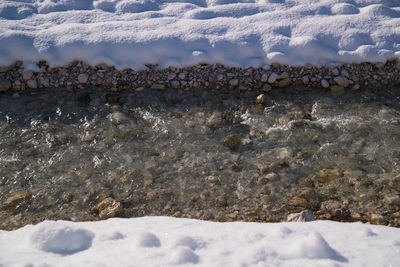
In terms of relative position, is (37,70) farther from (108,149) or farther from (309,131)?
(309,131)

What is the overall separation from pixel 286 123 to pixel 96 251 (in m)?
2.63

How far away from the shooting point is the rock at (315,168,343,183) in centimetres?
347

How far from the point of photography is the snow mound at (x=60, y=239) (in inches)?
94.3

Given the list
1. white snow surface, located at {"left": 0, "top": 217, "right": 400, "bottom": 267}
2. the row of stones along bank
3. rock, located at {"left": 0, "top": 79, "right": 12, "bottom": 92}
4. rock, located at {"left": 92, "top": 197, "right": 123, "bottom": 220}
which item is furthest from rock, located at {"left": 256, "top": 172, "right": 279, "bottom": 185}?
rock, located at {"left": 0, "top": 79, "right": 12, "bottom": 92}

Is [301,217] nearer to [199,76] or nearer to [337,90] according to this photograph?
[337,90]

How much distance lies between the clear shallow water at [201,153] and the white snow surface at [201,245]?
22.7 inches

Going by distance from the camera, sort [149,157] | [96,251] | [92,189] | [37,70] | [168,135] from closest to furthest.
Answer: [96,251] < [92,189] < [149,157] < [168,135] < [37,70]

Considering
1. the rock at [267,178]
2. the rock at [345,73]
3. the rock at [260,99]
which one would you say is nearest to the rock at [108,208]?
the rock at [267,178]

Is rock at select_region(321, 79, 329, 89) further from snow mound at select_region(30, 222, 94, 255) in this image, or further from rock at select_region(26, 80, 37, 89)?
rock at select_region(26, 80, 37, 89)

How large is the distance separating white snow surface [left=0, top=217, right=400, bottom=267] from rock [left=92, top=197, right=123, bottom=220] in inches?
20.5

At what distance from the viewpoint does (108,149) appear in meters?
3.95

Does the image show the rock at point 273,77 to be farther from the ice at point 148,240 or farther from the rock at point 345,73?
the ice at point 148,240

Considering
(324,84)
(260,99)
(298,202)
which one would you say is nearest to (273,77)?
(260,99)

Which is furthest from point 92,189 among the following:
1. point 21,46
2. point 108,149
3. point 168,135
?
point 21,46
